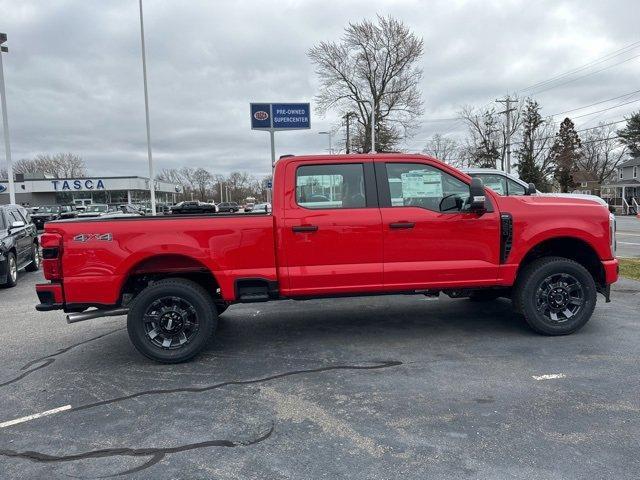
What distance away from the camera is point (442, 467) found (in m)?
2.87

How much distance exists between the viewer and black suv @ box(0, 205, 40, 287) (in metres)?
9.41

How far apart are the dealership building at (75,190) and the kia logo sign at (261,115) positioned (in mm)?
55853

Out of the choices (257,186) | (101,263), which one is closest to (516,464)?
(101,263)

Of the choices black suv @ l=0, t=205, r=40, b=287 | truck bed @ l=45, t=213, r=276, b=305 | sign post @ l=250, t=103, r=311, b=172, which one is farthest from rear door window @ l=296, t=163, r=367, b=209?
sign post @ l=250, t=103, r=311, b=172

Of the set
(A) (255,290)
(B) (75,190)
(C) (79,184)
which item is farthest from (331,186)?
(B) (75,190)

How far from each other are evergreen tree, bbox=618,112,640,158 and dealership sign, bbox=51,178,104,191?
76503 millimetres

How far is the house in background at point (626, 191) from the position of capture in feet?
140

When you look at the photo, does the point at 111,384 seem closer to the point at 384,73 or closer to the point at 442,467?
the point at 442,467

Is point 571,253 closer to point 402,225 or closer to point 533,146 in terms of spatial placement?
point 402,225

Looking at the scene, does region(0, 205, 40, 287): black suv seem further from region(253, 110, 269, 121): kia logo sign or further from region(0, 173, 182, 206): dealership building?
region(0, 173, 182, 206): dealership building

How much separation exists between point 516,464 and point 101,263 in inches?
155

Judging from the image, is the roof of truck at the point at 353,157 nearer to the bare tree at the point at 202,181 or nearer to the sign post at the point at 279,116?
the sign post at the point at 279,116

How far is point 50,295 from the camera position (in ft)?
15.0

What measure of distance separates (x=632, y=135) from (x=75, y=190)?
8021 centimetres
